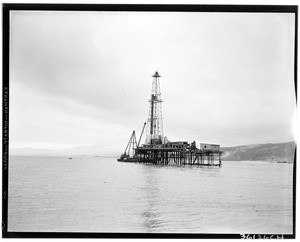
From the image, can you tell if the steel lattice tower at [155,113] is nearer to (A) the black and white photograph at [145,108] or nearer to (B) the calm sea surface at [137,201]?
(A) the black and white photograph at [145,108]

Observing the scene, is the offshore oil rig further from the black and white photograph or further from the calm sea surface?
the calm sea surface

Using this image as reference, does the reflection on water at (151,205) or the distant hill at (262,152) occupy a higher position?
the distant hill at (262,152)

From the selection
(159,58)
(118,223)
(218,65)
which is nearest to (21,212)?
(118,223)

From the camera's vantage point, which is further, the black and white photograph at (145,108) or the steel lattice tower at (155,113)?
the steel lattice tower at (155,113)

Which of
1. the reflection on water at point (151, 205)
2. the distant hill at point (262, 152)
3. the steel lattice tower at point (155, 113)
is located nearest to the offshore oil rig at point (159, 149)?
the steel lattice tower at point (155, 113)

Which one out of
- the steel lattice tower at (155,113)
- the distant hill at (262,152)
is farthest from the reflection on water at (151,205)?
the distant hill at (262,152)

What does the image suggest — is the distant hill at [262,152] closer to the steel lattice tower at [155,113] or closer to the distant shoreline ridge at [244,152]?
the distant shoreline ridge at [244,152]

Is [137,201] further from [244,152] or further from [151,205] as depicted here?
[244,152]
